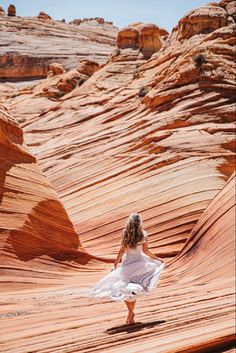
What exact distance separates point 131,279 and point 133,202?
237 inches

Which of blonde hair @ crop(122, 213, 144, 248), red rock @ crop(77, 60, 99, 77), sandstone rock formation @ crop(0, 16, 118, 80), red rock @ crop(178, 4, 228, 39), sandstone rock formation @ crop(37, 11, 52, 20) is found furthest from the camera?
sandstone rock formation @ crop(37, 11, 52, 20)

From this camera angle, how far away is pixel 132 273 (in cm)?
482

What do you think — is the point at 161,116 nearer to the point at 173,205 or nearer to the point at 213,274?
the point at 173,205

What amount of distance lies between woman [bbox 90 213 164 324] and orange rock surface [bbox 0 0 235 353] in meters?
0.27

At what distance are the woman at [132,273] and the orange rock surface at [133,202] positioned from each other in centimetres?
27

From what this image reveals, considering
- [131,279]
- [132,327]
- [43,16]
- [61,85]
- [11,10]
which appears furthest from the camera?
[43,16]

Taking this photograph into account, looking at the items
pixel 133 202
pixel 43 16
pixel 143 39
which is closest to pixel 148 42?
pixel 143 39

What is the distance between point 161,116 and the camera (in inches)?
521

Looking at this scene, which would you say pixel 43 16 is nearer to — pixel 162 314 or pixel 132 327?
pixel 162 314

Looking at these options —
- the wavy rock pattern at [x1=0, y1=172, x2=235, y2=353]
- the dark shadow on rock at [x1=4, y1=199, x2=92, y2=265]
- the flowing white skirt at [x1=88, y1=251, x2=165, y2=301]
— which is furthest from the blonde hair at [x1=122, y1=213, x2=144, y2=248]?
the dark shadow on rock at [x1=4, y1=199, x2=92, y2=265]

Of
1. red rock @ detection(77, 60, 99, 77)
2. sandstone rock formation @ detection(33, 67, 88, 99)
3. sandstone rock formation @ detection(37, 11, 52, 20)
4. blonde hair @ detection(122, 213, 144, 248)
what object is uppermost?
sandstone rock formation @ detection(37, 11, 52, 20)

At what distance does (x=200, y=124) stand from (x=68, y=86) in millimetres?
14621

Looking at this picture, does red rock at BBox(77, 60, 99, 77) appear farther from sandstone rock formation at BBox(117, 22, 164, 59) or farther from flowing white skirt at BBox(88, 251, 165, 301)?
flowing white skirt at BBox(88, 251, 165, 301)

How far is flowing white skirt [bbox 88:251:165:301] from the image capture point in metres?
4.55
